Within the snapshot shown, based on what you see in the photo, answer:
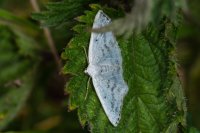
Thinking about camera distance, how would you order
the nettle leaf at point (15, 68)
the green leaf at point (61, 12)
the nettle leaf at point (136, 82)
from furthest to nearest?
the nettle leaf at point (15, 68), the green leaf at point (61, 12), the nettle leaf at point (136, 82)

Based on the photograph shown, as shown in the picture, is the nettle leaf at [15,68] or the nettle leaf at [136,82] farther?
the nettle leaf at [15,68]

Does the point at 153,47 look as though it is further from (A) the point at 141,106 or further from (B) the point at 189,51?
(B) the point at 189,51

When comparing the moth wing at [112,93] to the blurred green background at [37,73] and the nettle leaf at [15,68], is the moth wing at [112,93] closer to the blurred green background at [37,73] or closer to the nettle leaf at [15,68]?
the blurred green background at [37,73]

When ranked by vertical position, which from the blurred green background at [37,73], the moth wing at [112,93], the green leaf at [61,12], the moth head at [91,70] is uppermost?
the green leaf at [61,12]

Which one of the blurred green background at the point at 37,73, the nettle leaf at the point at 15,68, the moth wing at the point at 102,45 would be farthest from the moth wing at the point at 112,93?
the nettle leaf at the point at 15,68

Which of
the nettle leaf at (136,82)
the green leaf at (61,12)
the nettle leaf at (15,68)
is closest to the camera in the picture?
the nettle leaf at (136,82)

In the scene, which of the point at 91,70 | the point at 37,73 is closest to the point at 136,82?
the point at 91,70

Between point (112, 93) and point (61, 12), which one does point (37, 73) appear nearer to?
point (61, 12)

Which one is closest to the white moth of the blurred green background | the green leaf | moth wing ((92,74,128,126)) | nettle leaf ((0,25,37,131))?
moth wing ((92,74,128,126))
